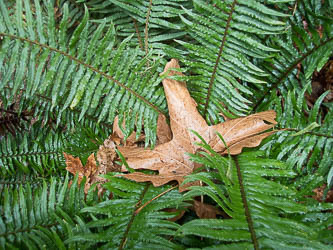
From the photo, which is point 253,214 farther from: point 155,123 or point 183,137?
point 155,123

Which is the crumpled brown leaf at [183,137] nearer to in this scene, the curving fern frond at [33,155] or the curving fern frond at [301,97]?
the curving fern frond at [301,97]

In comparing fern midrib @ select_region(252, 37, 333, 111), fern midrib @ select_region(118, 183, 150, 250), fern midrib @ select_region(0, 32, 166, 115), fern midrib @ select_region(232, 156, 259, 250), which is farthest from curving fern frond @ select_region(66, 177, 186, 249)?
fern midrib @ select_region(252, 37, 333, 111)

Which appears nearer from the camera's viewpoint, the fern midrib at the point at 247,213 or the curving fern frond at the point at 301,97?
the fern midrib at the point at 247,213

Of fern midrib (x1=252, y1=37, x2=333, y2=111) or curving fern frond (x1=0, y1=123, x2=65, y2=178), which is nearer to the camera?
fern midrib (x1=252, y1=37, x2=333, y2=111)

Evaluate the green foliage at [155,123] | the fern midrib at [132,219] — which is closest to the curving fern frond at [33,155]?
the green foliage at [155,123]

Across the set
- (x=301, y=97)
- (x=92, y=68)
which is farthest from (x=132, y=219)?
(x=301, y=97)

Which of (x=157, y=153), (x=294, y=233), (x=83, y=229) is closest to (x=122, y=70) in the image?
(x=157, y=153)

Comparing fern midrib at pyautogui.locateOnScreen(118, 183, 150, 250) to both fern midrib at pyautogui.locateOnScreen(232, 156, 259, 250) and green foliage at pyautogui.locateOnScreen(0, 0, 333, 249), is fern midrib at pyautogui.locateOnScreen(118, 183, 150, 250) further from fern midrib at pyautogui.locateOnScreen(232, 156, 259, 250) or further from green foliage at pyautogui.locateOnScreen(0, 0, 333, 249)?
fern midrib at pyautogui.locateOnScreen(232, 156, 259, 250)
